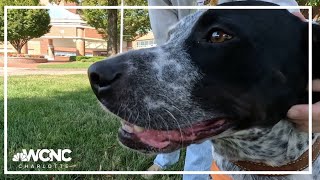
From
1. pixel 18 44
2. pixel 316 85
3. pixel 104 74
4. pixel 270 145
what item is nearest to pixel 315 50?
pixel 316 85

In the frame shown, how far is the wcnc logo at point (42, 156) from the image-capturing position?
3551 millimetres

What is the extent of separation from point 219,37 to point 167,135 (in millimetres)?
486

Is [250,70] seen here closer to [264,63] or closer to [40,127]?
[264,63]

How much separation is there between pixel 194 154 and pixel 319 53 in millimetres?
1377

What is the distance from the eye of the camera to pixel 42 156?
366cm

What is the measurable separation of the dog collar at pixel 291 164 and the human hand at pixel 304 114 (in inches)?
5.2

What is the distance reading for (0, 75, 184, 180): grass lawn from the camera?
3.65 metres

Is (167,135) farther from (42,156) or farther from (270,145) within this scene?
(42,156)

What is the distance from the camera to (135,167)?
3.78 metres

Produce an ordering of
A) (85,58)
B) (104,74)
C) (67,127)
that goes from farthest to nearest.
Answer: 1. (67,127)
2. (85,58)
3. (104,74)

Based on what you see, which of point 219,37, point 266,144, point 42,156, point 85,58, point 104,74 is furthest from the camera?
point 42,156

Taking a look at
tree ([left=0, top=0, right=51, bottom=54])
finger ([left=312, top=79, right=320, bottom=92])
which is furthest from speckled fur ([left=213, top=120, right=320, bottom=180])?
tree ([left=0, top=0, right=51, bottom=54])

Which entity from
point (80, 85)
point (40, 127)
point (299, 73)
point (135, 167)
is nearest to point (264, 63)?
point (299, 73)

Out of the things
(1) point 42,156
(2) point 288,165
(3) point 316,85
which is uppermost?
(3) point 316,85
